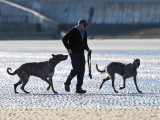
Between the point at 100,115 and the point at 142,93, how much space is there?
3.73 meters

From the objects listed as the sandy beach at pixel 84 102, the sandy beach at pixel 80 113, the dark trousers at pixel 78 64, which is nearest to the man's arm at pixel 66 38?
the dark trousers at pixel 78 64

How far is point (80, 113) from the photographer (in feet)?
43.8

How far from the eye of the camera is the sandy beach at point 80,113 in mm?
12773

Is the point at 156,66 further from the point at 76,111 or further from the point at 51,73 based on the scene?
the point at 76,111

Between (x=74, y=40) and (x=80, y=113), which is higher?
(x=74, y=40)

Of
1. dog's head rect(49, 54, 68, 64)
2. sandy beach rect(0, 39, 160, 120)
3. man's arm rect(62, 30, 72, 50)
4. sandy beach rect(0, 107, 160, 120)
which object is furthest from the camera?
dog's head rect(49, 54, 68, 64)

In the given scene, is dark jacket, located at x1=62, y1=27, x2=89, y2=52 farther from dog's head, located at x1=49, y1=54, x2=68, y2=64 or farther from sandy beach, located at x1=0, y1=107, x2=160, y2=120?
sandy beach, located at x1=0, y1=107, x2=160, y2=120

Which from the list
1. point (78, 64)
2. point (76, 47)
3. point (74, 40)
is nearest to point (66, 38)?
point (74, 40)

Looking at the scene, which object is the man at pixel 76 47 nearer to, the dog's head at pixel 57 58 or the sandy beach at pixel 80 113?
the dog's head at pixel 57 58

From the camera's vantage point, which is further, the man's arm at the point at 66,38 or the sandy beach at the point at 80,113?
the man's arm at the point at 66,38

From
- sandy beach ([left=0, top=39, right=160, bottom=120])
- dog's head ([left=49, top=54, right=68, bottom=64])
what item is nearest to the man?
dog's head ([left=49, top=54, right=68, bottom=64])

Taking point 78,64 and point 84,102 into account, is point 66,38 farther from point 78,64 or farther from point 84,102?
point 84,102

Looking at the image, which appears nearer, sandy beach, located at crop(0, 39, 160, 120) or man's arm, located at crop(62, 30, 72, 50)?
sandy beach, located at crop(0, 39, 160, 120)

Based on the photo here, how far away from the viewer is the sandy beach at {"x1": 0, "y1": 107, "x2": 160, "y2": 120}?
12773 mm
